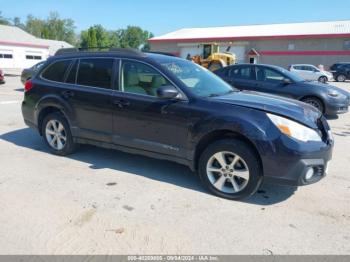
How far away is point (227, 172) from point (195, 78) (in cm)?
146

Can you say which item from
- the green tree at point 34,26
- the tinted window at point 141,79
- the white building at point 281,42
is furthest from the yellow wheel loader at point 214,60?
the green tree at point 34,26

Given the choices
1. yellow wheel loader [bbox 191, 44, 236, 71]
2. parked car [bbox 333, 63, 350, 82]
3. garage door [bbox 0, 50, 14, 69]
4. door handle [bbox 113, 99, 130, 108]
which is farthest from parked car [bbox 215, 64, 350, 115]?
garage door [bbox 0, 50, 14, 69]

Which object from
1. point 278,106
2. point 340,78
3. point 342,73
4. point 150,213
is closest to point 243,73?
point 278,106

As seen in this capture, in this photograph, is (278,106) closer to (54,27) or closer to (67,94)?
(67,94)

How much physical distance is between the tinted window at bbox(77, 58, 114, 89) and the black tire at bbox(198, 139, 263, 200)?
1.83 metres

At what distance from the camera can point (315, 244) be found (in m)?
3.05

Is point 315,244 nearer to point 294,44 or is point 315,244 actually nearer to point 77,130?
point 77,130

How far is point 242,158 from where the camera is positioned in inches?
148

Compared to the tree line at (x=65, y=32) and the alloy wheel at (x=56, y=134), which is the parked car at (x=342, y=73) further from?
the tree line at (x=65, y=32)

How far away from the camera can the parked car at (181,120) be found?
3.65m

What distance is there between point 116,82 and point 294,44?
41.8m

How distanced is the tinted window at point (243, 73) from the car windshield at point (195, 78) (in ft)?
16.1

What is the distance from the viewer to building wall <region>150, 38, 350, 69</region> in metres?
39.6

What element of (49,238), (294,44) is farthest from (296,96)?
(294,44)
